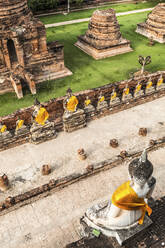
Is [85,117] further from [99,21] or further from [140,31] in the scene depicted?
[140,31]

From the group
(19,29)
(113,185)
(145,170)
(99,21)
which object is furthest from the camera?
(99,21)

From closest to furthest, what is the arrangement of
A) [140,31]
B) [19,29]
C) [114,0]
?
[19,29]
[140,31]
[114,0]

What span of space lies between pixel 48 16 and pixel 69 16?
2900 mm

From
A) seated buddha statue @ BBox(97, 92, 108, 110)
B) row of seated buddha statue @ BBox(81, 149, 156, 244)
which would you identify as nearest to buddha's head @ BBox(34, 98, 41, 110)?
seated buddha statue @ BBox(97, 92, 108, 110)

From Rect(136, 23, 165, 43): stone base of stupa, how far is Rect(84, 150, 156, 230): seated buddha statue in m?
22.7

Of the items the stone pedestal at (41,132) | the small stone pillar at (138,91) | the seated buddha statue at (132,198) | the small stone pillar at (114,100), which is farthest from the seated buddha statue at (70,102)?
the seated buddha statue at (132,198)

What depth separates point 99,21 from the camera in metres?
21.9

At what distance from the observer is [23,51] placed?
55.4ft

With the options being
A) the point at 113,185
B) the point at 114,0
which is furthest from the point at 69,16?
the point at 113,185

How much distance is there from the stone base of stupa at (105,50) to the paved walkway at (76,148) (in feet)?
31.7

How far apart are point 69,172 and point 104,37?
52.2 feet

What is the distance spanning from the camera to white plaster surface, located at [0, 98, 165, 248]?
8586 millimetres

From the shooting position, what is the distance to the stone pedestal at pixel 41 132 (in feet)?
38.7

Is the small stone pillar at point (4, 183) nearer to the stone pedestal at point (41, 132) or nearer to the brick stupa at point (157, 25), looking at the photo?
the stone pedestal at point (41, 132)
